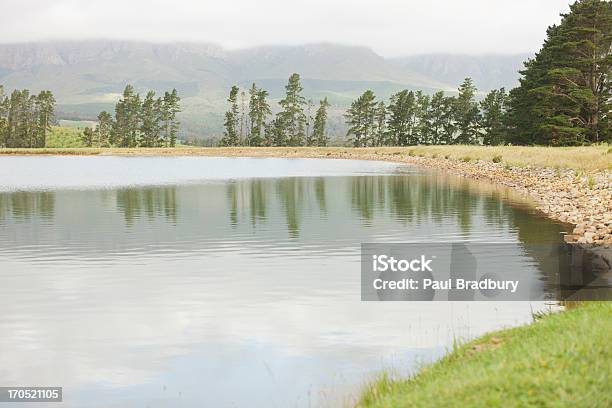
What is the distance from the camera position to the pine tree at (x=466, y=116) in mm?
134875

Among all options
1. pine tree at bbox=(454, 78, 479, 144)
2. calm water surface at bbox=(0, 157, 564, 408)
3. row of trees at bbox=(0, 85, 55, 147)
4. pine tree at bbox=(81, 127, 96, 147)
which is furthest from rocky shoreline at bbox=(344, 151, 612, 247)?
row of trees at bbox=(0, 85, 55, 147)

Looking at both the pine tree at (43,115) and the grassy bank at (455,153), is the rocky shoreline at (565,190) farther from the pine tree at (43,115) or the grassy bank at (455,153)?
the pine tree at (43,115)

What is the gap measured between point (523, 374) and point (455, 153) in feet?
264

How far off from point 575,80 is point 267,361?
66.0 meters

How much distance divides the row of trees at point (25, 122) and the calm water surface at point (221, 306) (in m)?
147

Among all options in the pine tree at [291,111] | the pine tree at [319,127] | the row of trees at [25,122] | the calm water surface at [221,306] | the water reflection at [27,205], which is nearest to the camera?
the calm water surface at [221,306]

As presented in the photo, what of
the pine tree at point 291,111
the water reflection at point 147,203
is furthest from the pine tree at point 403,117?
the water reflection at point 147,203

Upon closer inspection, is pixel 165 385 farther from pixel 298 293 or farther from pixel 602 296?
pixel 602 296

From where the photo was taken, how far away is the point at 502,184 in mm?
A: 53719

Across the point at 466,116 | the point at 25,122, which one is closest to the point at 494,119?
the point at 466,116

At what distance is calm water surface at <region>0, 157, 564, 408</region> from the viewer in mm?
12156

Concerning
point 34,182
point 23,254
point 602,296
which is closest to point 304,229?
point 23,254

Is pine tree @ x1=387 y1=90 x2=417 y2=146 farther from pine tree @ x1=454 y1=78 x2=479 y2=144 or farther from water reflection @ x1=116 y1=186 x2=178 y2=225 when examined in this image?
water reflection @ x1=116 y1=186 x2=178 y2=225

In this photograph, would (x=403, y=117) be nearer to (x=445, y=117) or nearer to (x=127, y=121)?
(x=445, y=117)
